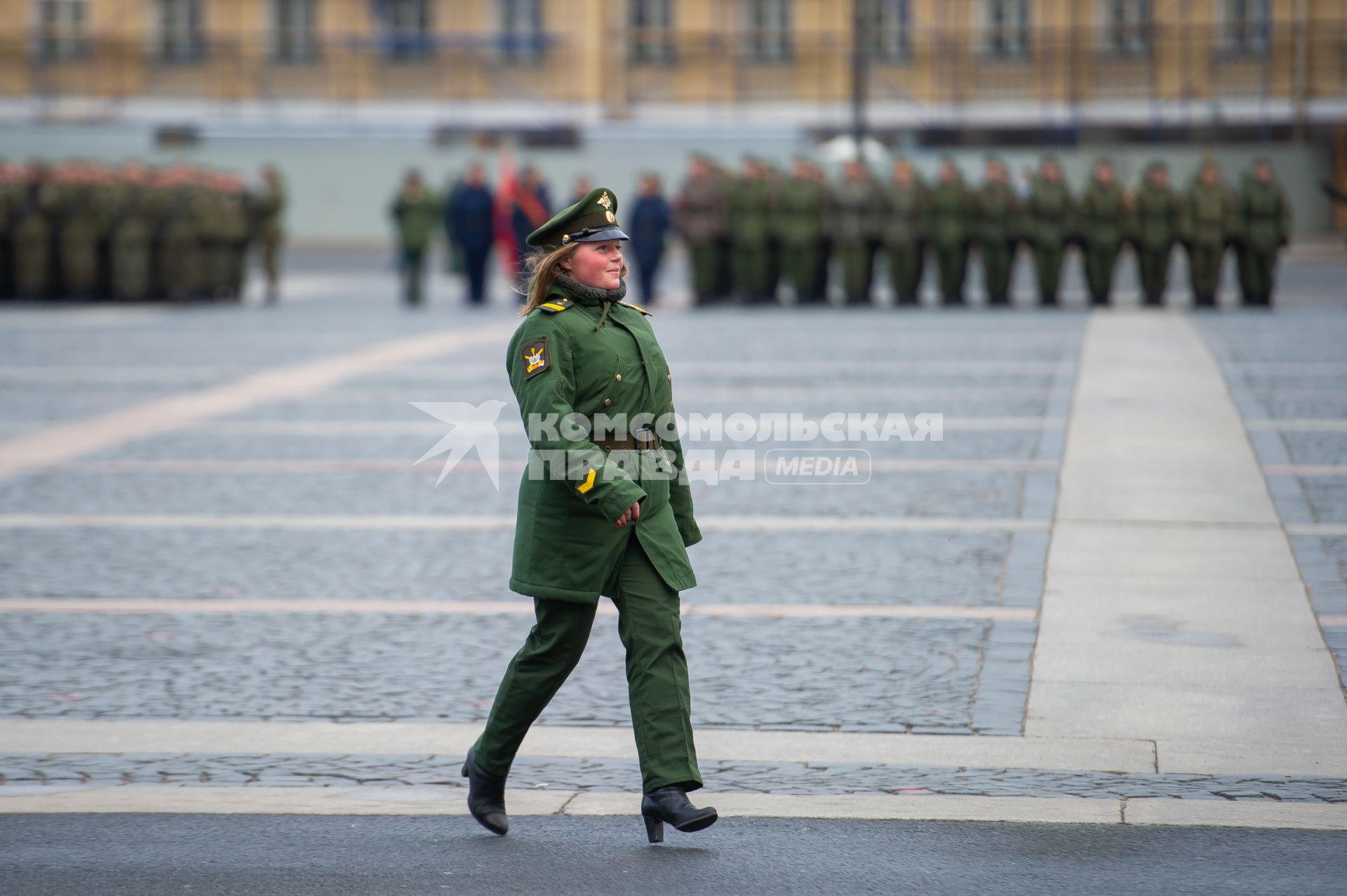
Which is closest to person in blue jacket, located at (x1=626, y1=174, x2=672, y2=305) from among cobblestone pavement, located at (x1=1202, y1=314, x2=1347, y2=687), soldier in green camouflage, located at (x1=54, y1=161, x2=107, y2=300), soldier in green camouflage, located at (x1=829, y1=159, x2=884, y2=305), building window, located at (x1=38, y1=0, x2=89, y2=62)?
soldier in green camouflage, located at (x1=829, y1=159, x2=884, y2=305)

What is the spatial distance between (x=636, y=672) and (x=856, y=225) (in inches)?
763

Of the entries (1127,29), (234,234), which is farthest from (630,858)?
(1127,29)

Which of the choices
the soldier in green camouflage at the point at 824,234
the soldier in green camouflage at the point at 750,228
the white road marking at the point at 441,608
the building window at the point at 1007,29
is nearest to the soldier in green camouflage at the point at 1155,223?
the soldier in green camouflage at the point at 824,234

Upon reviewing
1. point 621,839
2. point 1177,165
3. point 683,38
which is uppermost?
point 683,38

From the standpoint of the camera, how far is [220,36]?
144 feet

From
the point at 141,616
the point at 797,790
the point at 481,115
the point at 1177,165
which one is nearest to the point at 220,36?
the point at 481,115

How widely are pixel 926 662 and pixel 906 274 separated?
57.5 feet

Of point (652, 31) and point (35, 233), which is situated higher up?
point (652, 31)

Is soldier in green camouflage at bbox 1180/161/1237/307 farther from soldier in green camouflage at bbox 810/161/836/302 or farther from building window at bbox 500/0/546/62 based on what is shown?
building window at bbox 500/0/546/62

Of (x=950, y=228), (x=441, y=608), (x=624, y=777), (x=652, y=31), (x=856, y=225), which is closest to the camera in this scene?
(x=624, y=777)

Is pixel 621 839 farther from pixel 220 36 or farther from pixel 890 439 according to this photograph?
pixel 220 36

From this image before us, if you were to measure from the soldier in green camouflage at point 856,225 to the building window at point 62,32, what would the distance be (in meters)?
25.0

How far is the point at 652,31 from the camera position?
4338 centimetres

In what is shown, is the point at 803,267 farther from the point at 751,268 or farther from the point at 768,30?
the point at 768,30
